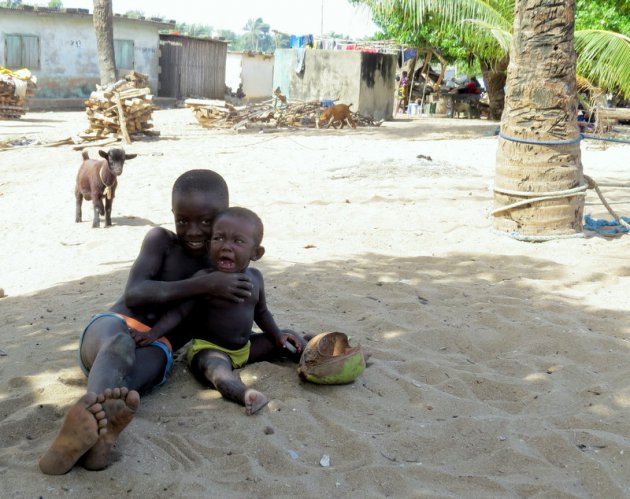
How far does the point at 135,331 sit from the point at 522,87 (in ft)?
15.8

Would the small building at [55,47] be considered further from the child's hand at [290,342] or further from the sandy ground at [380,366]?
the child's hand at [290,342]

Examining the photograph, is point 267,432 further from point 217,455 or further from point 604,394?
point 604,394

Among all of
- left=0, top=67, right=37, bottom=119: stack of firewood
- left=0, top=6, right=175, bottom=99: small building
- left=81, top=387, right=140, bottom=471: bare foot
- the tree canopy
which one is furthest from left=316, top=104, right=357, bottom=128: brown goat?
left=81, top=387, right=140, bottom=471: bare foot

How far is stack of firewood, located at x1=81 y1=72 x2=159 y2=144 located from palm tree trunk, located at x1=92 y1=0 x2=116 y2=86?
4293 millimetres

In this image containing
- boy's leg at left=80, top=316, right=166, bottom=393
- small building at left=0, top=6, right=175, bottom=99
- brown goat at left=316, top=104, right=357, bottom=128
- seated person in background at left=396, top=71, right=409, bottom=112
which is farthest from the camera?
seated person in background at left=396, top=71, right=409, bottom=112

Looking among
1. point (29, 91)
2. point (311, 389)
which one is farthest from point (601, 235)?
point (29, 91)

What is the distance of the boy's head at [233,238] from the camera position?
3.19m

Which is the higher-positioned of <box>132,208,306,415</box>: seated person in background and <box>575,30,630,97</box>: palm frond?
<box>575,30,630,97</box>: palm frond

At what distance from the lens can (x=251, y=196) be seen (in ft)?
30.2

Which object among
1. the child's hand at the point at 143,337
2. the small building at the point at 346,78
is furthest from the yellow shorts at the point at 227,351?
the small building at the point at 346,78

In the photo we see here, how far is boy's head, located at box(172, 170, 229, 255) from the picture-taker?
324 centimetres

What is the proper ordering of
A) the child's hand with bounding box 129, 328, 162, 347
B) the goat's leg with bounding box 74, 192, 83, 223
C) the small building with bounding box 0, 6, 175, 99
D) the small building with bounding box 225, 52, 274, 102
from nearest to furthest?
the child's hand with bounding box 129, 328, 162, 347
the goat's leg with bounding box 74, 192, 83, 223
the small building with bounding box 0, 6, 175, 99
the small building with bounding box 225, 52, 274, 102

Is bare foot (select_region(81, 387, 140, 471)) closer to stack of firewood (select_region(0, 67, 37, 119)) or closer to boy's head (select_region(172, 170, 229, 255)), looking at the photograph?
boy's head (select_region(172, 170, 229, 255))

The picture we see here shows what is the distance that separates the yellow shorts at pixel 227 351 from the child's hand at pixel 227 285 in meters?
0.32
